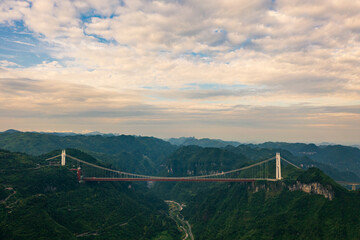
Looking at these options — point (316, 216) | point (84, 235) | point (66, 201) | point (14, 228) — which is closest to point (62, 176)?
point (66, 201)

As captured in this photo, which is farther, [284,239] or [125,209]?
[125,209]

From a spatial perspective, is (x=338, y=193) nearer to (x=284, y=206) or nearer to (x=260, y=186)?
(x=284, y=206)

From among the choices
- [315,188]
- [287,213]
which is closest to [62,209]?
[287,213]

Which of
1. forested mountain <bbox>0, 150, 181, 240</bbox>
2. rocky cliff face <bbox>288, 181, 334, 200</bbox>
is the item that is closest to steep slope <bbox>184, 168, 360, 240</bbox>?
rocky cliff face <bbox>288, 181, 334, 200</bbox>

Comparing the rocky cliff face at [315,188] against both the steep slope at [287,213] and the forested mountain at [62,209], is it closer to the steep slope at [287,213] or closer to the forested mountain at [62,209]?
the steep slope at [287,213]

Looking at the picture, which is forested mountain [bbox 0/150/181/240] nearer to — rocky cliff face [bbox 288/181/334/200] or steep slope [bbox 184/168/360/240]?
steep slope [bbox 184/168/360/240]

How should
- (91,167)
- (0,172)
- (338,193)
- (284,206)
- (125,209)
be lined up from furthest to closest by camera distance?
(91,167), (125,209), (284,206), (0,172), (338,193)

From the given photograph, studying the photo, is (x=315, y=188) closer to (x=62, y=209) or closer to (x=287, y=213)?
(x=287, y=213)
